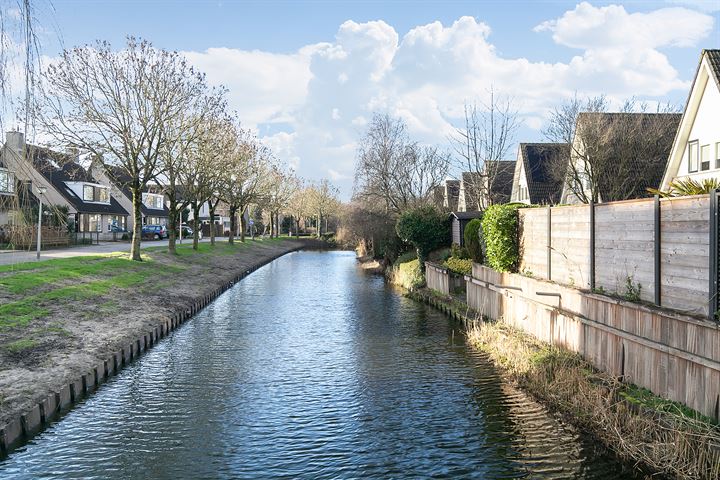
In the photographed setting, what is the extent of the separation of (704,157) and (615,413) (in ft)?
72.9

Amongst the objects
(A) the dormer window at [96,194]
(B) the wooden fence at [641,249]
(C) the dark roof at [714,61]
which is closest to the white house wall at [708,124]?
(C) the dark roof at [714,61]

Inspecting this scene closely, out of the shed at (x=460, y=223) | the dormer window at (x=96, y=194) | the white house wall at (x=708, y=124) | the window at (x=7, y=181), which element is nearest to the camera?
the window at (x=7, y=181)

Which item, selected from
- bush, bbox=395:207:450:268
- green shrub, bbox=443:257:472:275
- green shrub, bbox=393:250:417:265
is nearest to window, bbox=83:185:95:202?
green shrub, bbox=393:250:417:265

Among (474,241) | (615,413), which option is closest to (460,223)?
(474,241)

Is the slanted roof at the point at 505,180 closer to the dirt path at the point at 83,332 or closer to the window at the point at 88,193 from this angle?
the dirt path at the point at 83,332

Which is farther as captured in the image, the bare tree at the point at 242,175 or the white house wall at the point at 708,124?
the bare tree at the point at 242,175

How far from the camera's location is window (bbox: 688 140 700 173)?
2851 cm

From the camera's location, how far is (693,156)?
2875 cm

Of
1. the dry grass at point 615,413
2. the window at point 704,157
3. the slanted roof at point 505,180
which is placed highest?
the slanted roof at point 505,180

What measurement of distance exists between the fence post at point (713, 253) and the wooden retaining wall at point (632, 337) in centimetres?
37

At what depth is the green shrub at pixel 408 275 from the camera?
33.7 metres

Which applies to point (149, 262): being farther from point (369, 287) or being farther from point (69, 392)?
point (69, 392)

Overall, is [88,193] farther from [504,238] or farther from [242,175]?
[504,238]

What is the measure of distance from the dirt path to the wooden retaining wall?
11.9 meters
